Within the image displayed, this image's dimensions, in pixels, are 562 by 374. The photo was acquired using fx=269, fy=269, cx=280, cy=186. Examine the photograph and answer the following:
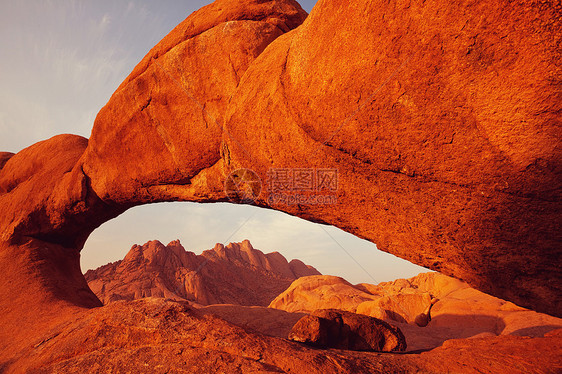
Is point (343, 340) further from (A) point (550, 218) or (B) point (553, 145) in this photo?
(B) point (553, 145)

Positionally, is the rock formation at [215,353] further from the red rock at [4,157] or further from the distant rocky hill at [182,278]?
the distant rocky hill at [182,278]

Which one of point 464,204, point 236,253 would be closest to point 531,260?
point 464,204

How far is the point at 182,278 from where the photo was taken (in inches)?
987

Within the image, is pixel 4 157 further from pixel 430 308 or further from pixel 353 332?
pixel 430 308

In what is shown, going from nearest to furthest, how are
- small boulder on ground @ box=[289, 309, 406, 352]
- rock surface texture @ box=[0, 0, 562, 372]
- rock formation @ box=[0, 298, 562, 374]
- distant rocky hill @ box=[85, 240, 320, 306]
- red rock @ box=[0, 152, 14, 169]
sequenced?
rock surface texture @ box=[0, 0, 562, 372] → rock formation @ box=[0, 298, 562, 374] → small boulder on ground @ box=[289, 309, 406, 352] → red rock @ box=[0, 152, 14, 169] → distant rocky hill @ box=[85, 240, 320, 306]

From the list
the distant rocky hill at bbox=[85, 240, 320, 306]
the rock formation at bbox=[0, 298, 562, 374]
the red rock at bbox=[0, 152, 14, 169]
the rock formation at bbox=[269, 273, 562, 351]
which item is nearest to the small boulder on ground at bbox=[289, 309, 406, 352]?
the rock formation at bbox=[0, 298, 562, 374]

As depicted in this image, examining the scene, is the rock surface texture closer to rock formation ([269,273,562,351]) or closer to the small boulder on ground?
the small boulder on ground

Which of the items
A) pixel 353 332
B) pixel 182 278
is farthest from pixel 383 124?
pixel 182 278

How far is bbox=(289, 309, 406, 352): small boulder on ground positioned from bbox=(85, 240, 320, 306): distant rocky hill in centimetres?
1686

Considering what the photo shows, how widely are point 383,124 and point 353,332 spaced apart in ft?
12.0

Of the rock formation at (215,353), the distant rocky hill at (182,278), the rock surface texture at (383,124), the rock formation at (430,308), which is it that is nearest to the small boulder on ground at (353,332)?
the rock formation at (215,353)

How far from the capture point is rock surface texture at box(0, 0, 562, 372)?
245 centimetres

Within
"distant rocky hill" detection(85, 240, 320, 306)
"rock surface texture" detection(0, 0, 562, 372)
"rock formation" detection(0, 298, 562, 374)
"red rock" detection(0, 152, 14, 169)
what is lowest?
"distant rocky hill" detection(85, 240, 320, 306)

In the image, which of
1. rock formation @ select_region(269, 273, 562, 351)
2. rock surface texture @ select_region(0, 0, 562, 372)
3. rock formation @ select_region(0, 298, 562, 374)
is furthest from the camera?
rock formation @ select_region(269, 273, 562, 351)
